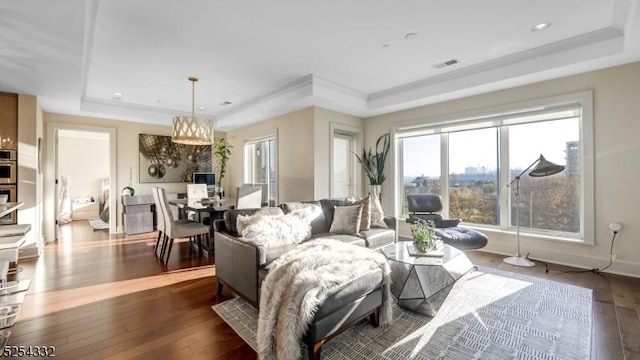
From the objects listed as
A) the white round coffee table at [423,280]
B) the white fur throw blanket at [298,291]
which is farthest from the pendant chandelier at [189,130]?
the white round coffee table at [423,280]

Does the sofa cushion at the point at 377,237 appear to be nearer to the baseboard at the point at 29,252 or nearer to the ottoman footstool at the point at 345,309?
the ottoman footstool at the point at 345,309

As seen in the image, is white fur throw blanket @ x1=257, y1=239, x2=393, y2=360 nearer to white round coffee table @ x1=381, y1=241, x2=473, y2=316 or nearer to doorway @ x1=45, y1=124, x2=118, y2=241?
white round coffee table @ x1=381, y1=241, x2=473, y2=316

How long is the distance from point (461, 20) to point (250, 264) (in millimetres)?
3096

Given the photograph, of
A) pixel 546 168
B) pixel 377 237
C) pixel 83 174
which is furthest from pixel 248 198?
pixel 83 174

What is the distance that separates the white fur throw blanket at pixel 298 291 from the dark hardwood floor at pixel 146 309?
328 mm

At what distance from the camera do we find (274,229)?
2.91 metres

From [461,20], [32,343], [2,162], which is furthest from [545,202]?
[2,162]

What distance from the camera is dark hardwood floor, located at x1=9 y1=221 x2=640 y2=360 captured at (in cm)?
201

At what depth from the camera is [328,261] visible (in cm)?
218

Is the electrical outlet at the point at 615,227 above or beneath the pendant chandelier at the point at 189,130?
beneath

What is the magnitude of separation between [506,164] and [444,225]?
4.67 ft

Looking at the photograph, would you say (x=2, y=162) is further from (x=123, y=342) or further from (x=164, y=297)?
(x=123, y=342)

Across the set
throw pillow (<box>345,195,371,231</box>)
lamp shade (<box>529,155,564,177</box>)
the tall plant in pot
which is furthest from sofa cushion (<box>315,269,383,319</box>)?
the tall plant in pot

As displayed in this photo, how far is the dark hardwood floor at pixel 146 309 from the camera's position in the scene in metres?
2.01
